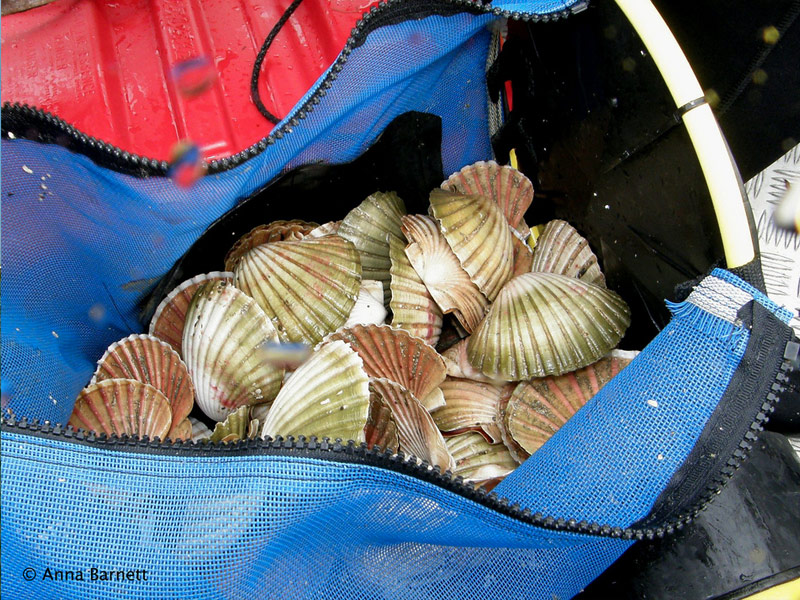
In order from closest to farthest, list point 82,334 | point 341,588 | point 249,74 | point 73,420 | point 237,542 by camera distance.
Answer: point 237,542 → point 341,588 → point 73,420 → point 82,334 → point 249,74

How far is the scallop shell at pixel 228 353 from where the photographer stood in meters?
1.29

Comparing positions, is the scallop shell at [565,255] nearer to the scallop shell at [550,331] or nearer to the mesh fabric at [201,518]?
the scallop shell at [550,331]

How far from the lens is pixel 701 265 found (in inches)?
41.4

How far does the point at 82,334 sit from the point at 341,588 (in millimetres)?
802

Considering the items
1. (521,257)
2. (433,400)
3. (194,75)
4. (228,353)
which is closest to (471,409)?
(433,400)

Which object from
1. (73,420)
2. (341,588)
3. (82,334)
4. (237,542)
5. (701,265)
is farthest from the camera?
(82,334)

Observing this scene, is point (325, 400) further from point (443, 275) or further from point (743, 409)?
point (743, 409)

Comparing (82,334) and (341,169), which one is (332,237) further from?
(82,334)

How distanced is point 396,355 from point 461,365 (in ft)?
0.62

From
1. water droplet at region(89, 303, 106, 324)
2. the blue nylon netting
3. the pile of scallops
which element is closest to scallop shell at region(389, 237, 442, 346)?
the pile of scallops

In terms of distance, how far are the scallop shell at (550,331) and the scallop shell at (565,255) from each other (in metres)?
0.11

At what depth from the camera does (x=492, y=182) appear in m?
1.59

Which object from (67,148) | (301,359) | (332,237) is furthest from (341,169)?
(67,148)

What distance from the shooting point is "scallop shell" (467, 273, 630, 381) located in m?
1.30
